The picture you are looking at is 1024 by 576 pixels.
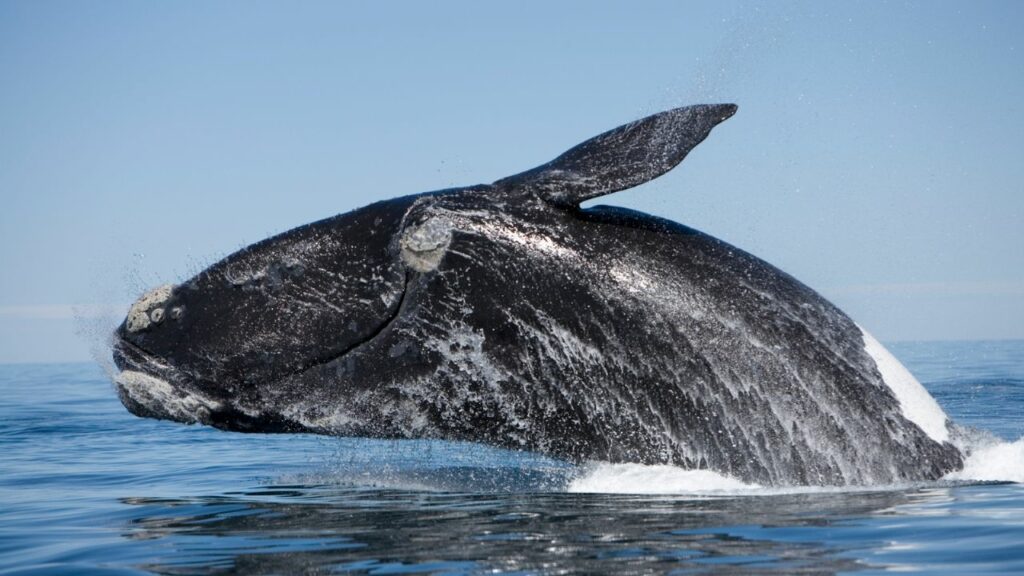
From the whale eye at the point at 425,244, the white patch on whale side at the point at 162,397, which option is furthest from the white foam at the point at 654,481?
the white patch on whale side at the point at 162,397

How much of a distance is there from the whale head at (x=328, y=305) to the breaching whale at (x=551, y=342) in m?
0.02

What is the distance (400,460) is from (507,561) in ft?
22.1

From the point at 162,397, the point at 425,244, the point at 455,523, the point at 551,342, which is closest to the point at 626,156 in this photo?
the point at 551,342

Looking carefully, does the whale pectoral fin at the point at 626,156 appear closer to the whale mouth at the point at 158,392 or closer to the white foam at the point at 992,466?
the whale mouth at the point at 158,392

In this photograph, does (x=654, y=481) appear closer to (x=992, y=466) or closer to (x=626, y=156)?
(x=626, y=156)

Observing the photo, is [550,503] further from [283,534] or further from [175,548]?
[175,548]

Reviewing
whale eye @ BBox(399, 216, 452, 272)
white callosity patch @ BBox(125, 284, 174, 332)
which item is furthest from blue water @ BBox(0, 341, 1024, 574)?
whale eye @ BBox(399, 216, 452, 272)

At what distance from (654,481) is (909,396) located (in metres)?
2.37

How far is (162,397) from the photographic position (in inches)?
403

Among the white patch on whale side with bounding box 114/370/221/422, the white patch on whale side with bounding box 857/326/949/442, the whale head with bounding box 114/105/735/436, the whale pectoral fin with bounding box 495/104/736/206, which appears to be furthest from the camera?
the white patch on whale side with bounding box 114/370/221/422

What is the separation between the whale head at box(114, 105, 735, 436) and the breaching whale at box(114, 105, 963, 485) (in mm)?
16

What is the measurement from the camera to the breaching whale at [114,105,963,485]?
9766 mm

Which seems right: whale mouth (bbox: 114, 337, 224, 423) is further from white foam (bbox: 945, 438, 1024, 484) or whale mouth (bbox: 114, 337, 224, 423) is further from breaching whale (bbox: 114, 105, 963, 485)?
white foam (bbox: 945, 438, 1024, 484)

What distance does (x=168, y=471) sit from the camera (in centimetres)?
1402
